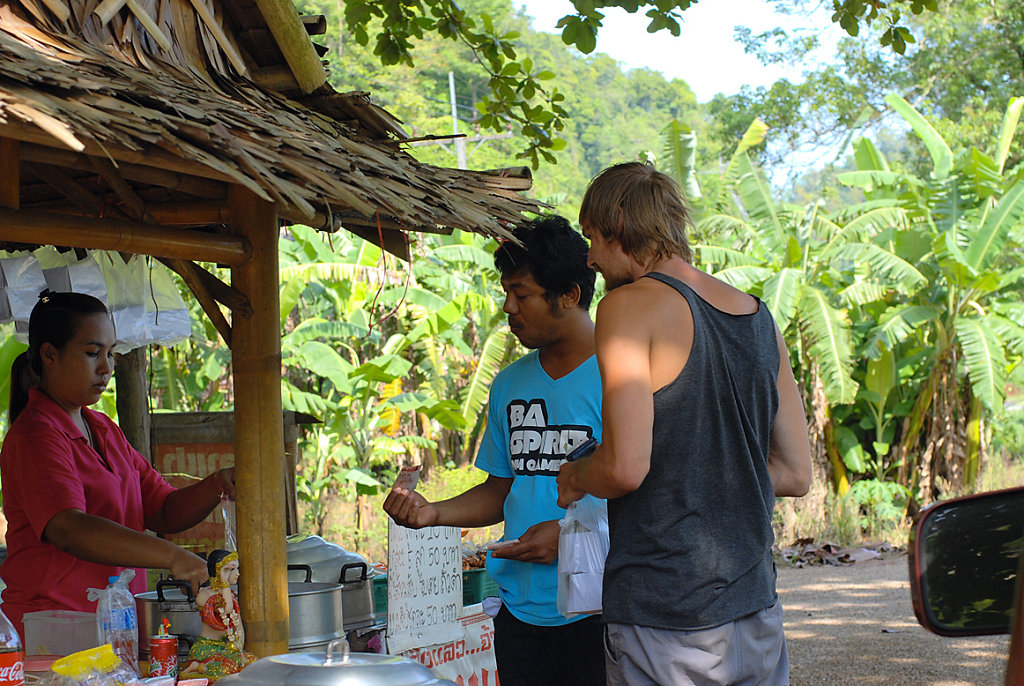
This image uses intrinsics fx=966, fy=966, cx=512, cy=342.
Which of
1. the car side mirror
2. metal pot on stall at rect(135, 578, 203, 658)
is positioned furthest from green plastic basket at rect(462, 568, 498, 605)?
the car side mirror

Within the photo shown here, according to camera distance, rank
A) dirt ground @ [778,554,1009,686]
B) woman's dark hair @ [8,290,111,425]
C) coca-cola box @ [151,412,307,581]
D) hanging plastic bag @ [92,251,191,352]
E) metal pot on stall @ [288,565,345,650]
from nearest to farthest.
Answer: metal pot on stall @ [288,565,345,650], woman's dark hair @ [8,290,111,425], hanging plastic bag @ [92,251,191,352], coca-cola box @ [151,412,307,581], dirt ground @ [778,554,1009,686]

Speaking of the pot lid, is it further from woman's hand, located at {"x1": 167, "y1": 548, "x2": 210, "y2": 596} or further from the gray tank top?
the gray tank top

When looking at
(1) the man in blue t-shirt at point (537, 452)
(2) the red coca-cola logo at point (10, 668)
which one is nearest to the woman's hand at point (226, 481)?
(1) the man in blue t-shirt at point (537, 452)

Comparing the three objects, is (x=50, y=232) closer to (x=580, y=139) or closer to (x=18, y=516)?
(x=18, y=516)

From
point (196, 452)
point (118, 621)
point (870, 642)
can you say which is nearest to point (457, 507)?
point (118, 621)

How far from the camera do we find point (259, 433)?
118 inches

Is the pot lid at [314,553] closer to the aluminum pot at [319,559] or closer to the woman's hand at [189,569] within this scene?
the aluminum pot at [319,559]

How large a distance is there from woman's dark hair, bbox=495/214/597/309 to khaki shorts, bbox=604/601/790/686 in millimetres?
1127

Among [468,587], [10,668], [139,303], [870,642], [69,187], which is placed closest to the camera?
[10,668]

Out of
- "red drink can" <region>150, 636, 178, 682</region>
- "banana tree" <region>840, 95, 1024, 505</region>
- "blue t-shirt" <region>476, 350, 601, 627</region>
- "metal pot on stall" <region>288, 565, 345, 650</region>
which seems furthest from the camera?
"banana tree" <region>840, 95, 1024, 505</region>

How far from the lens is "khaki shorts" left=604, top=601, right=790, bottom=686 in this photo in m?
2.07

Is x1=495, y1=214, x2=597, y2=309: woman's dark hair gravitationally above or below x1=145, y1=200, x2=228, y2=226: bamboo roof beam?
below

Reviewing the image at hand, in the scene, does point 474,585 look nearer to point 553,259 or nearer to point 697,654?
point 553,259

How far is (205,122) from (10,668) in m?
1.36
